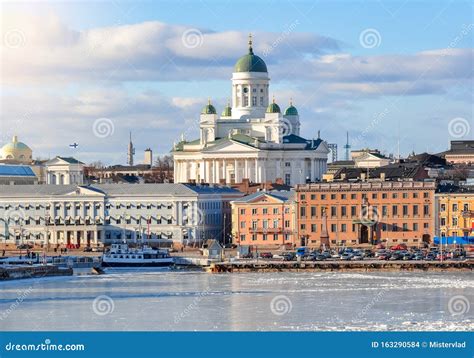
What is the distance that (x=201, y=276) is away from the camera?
56.6 m

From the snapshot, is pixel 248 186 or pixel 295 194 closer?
pixel 295 194

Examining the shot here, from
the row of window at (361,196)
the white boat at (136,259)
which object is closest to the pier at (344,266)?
the white boat at (136,259)

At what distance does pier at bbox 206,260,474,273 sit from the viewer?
58531 mm

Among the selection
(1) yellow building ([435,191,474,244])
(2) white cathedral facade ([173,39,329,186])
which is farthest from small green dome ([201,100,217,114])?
(1) yellow building ([435,191,474,244])

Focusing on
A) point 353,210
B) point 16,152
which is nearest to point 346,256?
point 353,210

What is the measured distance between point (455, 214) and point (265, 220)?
26.8 feet

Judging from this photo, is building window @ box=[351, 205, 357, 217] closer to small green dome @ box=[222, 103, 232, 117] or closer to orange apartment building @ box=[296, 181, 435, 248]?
orange apartment building @ box=[296, 181, 435, 248]

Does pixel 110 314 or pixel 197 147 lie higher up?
pixel 197 147

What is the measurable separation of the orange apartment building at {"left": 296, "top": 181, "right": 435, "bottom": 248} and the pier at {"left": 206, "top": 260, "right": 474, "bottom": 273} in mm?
10579

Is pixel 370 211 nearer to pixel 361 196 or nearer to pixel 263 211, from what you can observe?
pixel 361 196

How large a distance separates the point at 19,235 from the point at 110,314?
3755 centimetres
